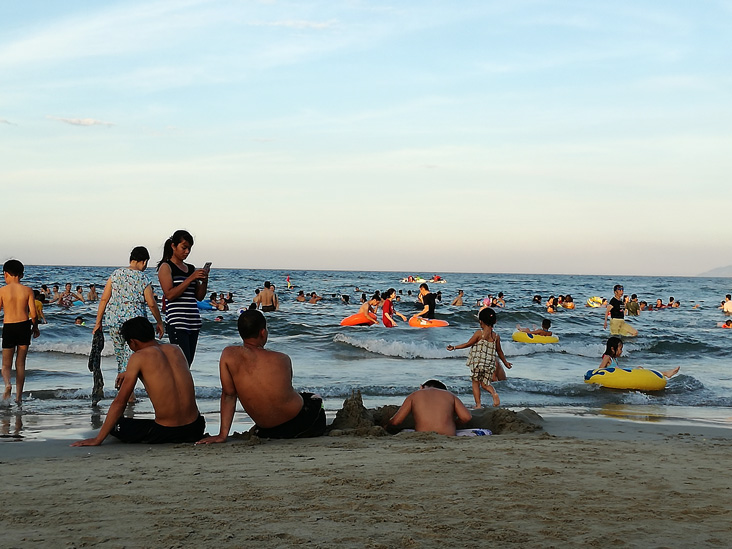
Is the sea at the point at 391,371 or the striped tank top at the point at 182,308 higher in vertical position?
the striped tank top at the point at 182,308

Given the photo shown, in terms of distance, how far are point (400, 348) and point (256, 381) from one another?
36.3ft

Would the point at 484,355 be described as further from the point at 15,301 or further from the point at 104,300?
the point at 15,301

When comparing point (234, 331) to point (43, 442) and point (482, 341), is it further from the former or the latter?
point (43, 442)

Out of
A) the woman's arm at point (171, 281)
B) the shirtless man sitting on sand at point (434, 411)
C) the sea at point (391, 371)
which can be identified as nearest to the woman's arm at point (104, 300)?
the sea at point (391, 371)

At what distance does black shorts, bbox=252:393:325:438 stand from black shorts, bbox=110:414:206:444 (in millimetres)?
542

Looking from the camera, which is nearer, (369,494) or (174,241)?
(369,494)

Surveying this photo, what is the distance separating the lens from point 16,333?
8250 millimetres

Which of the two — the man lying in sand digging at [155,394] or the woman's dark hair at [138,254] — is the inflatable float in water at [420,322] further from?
the man lying in sand digging at [155,394]

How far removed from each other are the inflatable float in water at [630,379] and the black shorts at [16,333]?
8.15 metres

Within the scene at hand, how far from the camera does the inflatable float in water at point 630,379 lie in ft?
35.5

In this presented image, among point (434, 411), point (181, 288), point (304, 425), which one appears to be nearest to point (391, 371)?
point (434, 411)

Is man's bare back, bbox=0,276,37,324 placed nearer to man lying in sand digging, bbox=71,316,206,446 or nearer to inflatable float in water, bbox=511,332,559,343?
man lying in sand digging, bbox=71,316,206,446

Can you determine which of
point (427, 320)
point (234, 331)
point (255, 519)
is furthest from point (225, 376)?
point (427, 320)

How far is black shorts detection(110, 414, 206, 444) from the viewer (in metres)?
5.61
